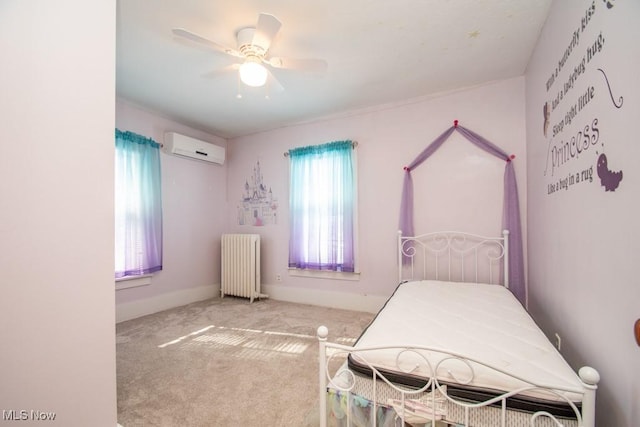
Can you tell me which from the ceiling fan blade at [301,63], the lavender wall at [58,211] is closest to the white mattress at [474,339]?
the lavender wall at [58,211]

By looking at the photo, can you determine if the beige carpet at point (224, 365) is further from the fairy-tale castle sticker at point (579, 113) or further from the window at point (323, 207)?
the fairy-tale castle sticker at point (579, 113)

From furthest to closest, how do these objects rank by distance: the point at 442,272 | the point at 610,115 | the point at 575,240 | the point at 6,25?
the point at 442,272, the point at 575,240, the point at 610,115, the point at 6,25

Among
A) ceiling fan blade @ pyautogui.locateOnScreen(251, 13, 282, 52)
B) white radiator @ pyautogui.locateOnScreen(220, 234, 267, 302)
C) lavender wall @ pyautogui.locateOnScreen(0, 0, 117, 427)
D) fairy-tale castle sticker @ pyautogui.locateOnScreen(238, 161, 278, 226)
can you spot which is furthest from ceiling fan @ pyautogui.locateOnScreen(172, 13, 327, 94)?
white radiator @ pyautogui.locateOnScreen(220, 234, 267, 302)

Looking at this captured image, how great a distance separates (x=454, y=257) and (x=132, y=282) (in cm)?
357

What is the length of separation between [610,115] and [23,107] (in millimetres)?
2235

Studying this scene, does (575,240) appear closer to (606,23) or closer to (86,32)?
(606,23)

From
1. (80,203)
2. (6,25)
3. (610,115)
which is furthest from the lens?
(80,203)

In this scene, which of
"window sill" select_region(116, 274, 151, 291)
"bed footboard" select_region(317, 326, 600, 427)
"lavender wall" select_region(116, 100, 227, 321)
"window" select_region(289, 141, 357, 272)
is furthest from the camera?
"window" select_region(289, 141, 357, 272)

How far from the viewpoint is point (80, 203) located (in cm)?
114

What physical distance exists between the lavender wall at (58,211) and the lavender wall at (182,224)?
2.12m

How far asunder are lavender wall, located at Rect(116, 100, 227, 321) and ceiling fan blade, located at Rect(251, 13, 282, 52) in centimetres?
218

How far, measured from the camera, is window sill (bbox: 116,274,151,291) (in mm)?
2888

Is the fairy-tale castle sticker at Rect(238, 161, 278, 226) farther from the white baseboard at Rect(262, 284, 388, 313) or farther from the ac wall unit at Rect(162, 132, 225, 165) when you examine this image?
the white baseboard at Rect(262, 284, 388, 313)

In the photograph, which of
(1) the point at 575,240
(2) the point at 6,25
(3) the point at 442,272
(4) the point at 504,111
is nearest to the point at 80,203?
(2) the point at 6,25
